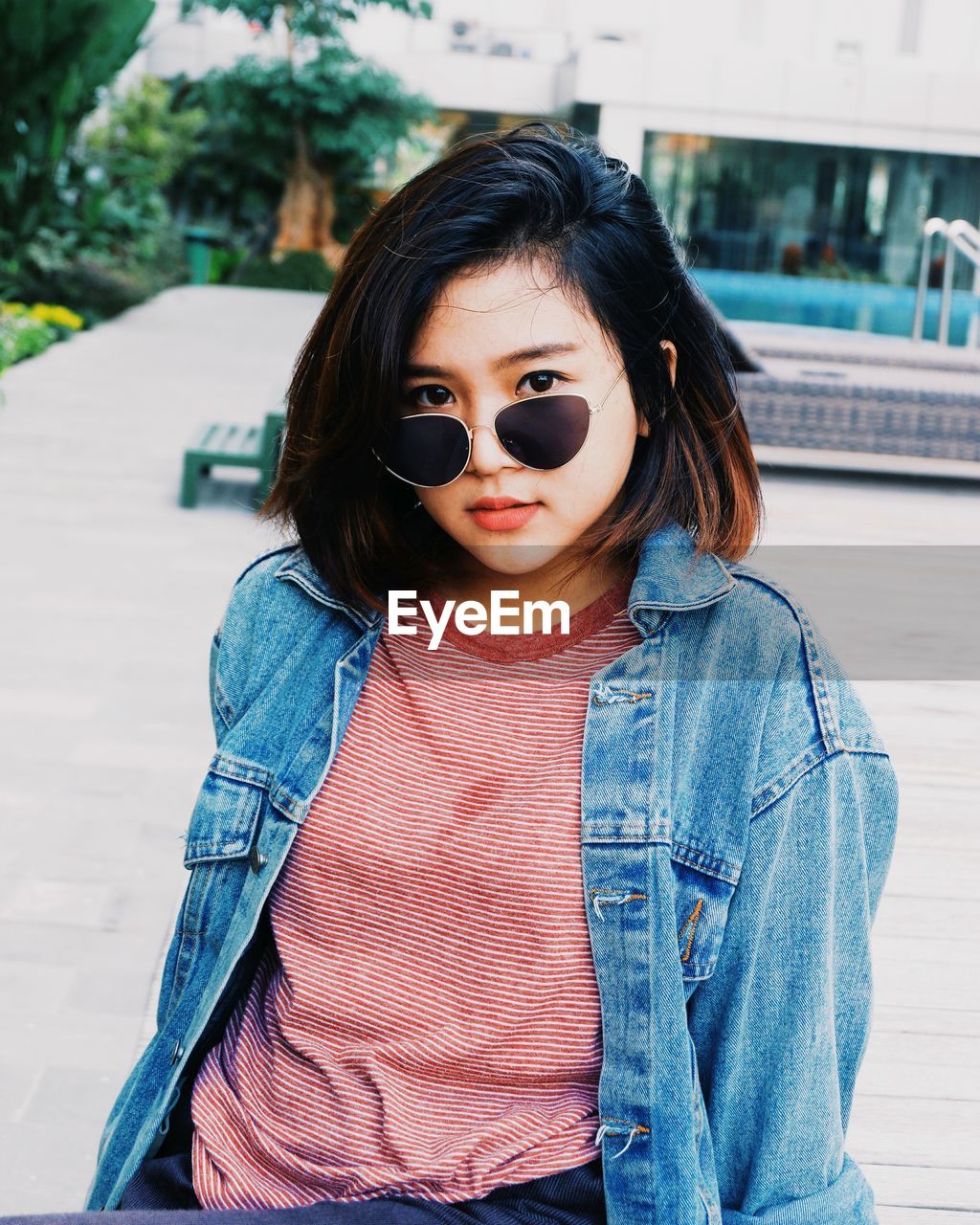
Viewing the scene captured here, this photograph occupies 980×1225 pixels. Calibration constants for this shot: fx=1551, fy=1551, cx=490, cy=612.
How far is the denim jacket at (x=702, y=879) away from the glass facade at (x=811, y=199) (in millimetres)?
30776

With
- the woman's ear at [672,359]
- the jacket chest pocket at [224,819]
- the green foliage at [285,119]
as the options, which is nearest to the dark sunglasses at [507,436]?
the woman's ear at [672,359]

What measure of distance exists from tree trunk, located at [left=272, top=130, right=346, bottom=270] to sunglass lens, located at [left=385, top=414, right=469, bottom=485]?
27.9 meters

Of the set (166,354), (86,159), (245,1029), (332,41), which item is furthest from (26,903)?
(332,41)

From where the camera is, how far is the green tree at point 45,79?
45.2ft

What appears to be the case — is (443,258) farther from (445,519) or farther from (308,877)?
(308,877)

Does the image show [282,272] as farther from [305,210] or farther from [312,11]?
[312,11]

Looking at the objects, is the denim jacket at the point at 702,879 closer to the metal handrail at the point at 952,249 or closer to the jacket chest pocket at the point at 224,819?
the jacket chest pocket at the point at 224,819

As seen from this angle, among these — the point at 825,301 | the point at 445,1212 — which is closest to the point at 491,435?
the point at 445,1212

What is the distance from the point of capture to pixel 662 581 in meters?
1.47

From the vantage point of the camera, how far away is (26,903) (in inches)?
135

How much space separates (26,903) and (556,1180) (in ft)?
7.65

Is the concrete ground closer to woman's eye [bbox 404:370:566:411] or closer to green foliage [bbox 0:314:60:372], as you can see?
woman's eye [bbox 404:370:566:411]

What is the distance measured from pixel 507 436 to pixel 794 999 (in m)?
0.57

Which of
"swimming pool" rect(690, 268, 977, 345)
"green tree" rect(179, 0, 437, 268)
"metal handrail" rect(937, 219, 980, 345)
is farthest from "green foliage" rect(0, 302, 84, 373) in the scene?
"green tree" rect(179, 0, 437, 268)
